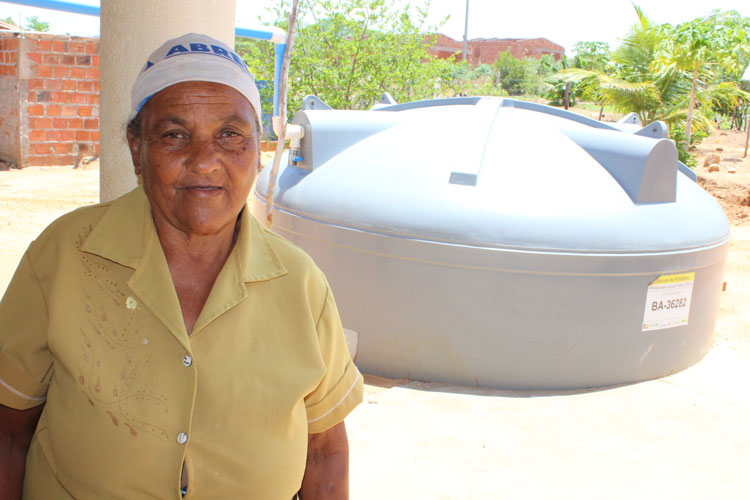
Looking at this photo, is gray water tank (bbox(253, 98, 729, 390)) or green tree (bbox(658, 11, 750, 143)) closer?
gray water tank (bbox(253, 98, 729, 390))

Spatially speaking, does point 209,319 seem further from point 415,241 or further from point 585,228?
point 585,228

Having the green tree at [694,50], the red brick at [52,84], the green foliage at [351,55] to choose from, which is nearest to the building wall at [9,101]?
the red brick at [52,84]

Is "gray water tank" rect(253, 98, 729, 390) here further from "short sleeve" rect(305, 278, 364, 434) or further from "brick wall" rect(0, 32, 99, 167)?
"brick wall" rect(0, 32, 99, 167)

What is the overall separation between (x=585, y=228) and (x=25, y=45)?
404 inches

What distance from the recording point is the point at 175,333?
1393 millimetres

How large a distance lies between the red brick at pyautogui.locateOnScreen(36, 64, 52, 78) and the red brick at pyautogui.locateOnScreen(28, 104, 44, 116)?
479 mm

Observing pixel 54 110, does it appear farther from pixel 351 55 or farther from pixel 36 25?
pixel 36 25

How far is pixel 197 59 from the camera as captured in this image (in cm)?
153

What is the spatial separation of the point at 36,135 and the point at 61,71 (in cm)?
112

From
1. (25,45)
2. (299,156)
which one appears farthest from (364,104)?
(299,156)

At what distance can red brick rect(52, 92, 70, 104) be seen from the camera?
11.3 meters

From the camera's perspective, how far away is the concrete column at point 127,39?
2.68 m

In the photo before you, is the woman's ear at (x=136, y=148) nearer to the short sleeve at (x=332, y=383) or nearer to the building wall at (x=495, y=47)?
the short sleeve at (x=332, y=383)

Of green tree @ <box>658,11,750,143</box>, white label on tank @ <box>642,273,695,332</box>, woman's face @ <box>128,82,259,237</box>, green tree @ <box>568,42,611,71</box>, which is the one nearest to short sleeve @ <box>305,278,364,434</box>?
woman's face @ <box>128,82,259,237</box>
